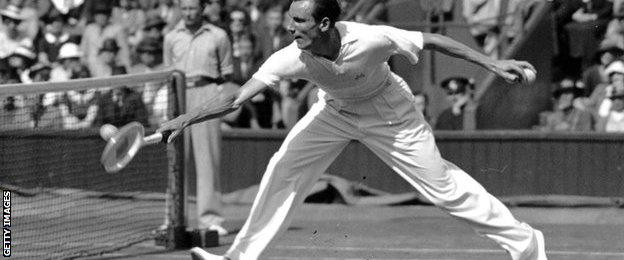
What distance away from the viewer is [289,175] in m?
9.59

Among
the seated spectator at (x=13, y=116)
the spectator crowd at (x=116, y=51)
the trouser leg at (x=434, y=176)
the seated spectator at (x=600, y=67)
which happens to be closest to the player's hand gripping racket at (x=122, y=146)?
the trouser leg at (x=434, y=176)

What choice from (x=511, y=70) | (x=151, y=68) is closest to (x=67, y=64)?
(x=151, y=68)

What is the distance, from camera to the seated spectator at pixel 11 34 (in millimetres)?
20547

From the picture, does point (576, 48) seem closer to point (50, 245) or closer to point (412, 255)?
Result: point (412, 255)

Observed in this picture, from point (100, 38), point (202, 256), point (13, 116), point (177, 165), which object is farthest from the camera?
point (100, 38)

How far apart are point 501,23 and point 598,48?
51.1 inches

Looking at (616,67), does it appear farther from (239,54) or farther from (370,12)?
(239,54)

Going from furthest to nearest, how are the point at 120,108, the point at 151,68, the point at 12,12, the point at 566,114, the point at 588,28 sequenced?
the point at 12,12, the point at 151,68, the point at 588,28, the point at 120,108, the point at 566,114

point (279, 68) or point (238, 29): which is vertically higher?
point (238, 29)

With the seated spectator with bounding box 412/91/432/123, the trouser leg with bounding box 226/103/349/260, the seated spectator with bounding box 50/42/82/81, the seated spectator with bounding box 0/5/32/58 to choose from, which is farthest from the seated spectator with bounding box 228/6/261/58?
the trouser leg with bounding box 226/103/349/260

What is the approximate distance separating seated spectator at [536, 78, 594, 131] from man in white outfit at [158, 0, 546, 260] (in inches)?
264

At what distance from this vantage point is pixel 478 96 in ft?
55.7

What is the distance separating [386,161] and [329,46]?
3.16 feet

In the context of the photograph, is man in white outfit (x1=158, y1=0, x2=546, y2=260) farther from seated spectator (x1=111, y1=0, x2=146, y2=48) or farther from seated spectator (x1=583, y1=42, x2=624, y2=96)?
seated spectator (x1=111, y1=0, x2=146, y2=48)
